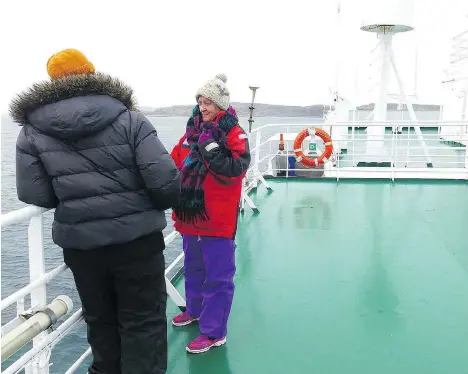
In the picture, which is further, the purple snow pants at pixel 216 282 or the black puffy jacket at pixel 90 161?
the purple snow pants at pixel 216 282

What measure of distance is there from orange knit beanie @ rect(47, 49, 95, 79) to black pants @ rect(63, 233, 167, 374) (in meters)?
0.62

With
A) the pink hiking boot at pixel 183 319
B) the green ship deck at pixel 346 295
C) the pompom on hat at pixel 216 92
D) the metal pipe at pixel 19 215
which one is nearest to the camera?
the metal pipe at pixel 19 215

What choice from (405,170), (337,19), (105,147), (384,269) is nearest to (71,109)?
(105,147)

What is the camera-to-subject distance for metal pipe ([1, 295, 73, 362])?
1.51 metres

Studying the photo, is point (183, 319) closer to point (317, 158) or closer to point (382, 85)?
point (317, 158)

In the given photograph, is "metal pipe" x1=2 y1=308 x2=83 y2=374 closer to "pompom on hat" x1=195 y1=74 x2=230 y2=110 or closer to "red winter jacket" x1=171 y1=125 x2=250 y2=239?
"red winter jacket" x1=171 y1=125 x2=250 y2=239

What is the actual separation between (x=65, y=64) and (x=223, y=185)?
949mm

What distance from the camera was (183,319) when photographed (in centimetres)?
271

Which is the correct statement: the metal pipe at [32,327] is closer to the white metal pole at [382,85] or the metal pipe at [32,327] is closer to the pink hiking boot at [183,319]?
the pink hiking boot at [183,319]

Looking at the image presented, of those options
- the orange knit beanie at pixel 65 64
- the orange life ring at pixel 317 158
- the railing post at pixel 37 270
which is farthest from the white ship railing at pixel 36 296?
the orange life ring at pixel 317 158

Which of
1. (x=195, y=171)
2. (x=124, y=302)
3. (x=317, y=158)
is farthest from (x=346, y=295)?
(x=317, y=158)

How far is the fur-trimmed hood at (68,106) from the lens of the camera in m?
1.55

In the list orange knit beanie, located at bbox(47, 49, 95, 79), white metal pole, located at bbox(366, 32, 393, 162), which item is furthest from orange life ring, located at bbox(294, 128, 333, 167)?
orange knit beanie, located at bbox(47, 49, 95, 79)

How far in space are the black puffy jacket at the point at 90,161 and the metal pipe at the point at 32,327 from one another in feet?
0.87
